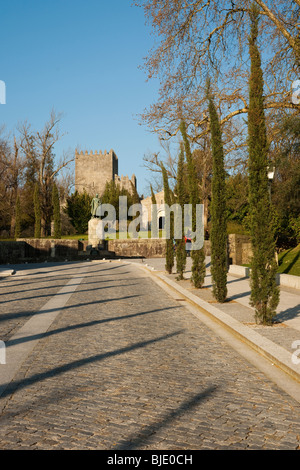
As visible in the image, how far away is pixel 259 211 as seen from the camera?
8.73 m

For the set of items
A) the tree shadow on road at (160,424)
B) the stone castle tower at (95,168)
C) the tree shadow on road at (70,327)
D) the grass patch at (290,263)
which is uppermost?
the stone castle tower at (95,168)

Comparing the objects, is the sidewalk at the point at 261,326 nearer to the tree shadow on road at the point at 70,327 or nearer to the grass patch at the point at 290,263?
the tree shadow on road at the point at 70,327

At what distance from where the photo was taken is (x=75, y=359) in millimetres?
6223

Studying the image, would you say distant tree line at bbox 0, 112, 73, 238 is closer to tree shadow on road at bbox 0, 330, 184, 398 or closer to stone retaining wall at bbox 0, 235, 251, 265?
stone retaining wall at bbox 0, 235, 251, 265

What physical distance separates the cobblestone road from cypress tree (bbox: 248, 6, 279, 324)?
1275mm

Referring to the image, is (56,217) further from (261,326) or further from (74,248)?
(261,326)

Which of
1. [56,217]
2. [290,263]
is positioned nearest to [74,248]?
[56,217]

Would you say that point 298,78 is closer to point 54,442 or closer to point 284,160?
point 284,160

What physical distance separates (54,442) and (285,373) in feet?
10.9

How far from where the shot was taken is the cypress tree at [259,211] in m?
8.61

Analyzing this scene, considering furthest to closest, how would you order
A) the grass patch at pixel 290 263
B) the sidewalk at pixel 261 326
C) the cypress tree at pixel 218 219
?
the grass patch at pixel 290 263
the cypress tree at pixel 218 219
the sidewalk at pixel 261 326

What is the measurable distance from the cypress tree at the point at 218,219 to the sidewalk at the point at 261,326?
0.57m

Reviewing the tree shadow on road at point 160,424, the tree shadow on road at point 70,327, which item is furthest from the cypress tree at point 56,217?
the tree shadow on road at point 160,424
